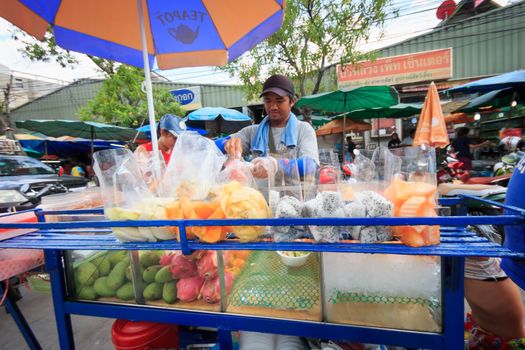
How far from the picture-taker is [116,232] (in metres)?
1.05

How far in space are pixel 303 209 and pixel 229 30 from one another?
6.58 feet

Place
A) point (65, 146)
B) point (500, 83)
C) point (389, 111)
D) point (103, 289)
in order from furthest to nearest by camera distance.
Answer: point (65, 146) < point (389, 111) < point (500, 83) < point (103, 289)

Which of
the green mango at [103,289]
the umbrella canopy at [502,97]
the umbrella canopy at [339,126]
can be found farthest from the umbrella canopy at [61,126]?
the umbrella canopy at [502,97]

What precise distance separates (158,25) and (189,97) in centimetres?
1203

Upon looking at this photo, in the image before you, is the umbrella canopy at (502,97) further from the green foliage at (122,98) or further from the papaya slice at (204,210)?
the green foliage at (122,98)

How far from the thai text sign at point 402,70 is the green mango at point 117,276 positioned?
932 centimetres

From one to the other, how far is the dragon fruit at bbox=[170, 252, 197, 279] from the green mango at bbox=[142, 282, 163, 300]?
0.09 meters

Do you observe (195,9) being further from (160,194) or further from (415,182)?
(415,182)

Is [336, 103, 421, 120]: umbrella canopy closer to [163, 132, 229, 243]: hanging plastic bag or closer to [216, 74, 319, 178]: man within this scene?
[216, 74, 319, 178]: man

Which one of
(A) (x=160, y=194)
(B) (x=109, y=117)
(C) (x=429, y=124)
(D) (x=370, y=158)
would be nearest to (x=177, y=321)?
(A) (x=160, y=194)

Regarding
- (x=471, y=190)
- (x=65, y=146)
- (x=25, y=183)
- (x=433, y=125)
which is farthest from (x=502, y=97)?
(x=65, y=146)

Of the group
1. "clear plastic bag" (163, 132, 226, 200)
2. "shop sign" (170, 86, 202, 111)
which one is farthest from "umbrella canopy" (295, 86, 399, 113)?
"shop sign" (170, 86, 202, 111)

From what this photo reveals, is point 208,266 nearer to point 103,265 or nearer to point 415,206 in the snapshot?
point 103,265

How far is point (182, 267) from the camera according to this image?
116 centimetres
